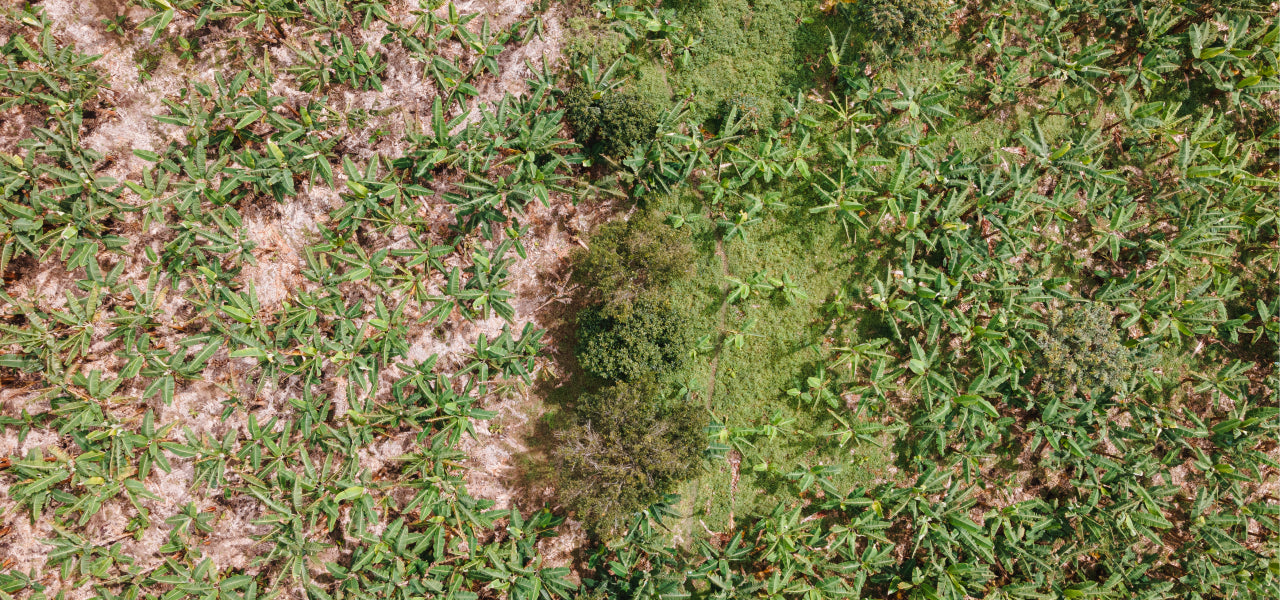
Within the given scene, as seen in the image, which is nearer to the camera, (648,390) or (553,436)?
(648,390)

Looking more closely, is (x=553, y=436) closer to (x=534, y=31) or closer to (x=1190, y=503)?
(x=534, y=31)

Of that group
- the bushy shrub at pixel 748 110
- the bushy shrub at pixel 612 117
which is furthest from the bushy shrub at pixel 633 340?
the bushy shrub at pixel 748 110

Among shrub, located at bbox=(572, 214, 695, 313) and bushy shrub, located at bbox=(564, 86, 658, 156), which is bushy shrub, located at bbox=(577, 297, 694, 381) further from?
bushy shrub, located at bbox=(564, 86, 658, 156)

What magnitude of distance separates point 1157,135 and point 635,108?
7088 millimetres

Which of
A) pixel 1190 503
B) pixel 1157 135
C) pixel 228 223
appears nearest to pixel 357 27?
pixel 228 223

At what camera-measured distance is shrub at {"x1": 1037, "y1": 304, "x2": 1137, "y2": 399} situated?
6805mm

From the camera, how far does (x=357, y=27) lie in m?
7.37

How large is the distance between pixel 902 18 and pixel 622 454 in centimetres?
640

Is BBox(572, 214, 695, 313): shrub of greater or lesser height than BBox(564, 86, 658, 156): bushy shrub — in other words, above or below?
below

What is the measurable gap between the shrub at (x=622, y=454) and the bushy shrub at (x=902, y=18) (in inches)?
210

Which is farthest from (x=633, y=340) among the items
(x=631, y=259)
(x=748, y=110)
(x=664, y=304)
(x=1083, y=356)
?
(x=1083, y=356)

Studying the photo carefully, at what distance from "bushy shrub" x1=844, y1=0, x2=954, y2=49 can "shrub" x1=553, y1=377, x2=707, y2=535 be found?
5331 millimetres

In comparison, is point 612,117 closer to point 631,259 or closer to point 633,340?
point 631,259

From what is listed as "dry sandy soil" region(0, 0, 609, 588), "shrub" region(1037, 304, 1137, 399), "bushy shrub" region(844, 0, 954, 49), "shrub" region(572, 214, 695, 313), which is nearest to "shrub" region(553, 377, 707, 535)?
"dry sandy soil" region(0, 0, 609, 588)
